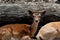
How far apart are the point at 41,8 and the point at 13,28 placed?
1.10 meters

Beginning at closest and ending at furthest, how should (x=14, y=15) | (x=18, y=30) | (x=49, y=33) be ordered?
(x=49, y=33), (x=18, y=30), (x=14, y=15)

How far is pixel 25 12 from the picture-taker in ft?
20.2

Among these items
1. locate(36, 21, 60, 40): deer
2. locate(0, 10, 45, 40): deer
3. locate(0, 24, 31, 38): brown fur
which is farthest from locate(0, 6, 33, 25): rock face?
locate(36, 21, 60, 40): deer

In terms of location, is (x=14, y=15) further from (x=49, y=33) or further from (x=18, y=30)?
(x=49, y=33)

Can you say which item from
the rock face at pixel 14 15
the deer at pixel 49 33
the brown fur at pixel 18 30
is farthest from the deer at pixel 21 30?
the rock face at pixel 14 15

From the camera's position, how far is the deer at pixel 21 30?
212 inches

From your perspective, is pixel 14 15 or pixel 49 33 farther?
pixel 14 15

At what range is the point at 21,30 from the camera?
18.4 feet

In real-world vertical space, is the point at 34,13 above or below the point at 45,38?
above

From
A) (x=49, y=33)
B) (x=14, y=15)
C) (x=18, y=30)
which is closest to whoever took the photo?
(x=49, y=33)

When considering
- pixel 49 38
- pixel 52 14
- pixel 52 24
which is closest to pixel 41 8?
pixel 52 14

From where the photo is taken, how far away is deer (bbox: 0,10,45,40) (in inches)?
212

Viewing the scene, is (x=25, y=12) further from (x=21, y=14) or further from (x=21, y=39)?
(x=21, y=39)

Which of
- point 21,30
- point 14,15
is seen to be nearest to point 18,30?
point 21,30
